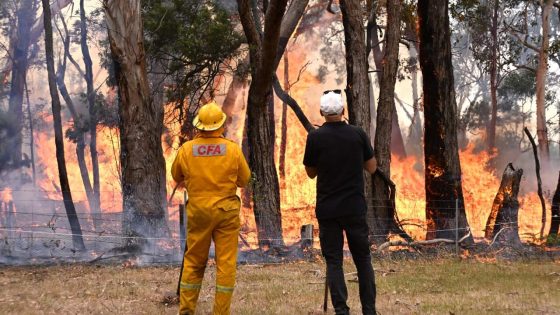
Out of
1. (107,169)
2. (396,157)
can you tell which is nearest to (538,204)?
(396,157)

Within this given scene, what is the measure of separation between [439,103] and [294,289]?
25.9 ft

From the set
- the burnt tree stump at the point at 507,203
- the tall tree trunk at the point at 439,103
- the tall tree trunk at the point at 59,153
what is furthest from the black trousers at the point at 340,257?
the tall tree trunk at the point at 59,153

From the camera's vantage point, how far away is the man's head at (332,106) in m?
6.02

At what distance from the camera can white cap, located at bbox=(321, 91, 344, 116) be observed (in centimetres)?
601

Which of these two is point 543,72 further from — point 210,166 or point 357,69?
point 210,166

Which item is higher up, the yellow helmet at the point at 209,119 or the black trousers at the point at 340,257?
the yellow helmet at the point at 209,119

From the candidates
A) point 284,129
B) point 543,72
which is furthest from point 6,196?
point 543,72

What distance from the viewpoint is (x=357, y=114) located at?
590 inches

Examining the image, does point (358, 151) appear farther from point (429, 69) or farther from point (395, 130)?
point (395, 130)

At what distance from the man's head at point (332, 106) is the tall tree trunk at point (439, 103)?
9435mm

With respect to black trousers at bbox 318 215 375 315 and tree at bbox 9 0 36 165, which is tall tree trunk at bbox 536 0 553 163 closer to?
black trousers at bbox 318 215 375 315

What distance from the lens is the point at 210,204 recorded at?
607 centimetres

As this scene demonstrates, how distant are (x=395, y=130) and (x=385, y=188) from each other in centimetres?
2197

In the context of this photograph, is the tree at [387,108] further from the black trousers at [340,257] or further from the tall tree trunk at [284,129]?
the tall tree trunk at [284,129]
